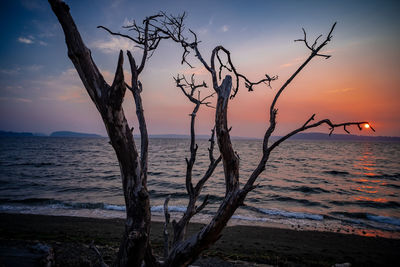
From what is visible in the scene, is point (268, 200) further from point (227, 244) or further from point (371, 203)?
point (227, 244)

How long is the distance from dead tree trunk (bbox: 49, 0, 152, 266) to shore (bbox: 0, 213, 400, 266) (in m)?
4.28

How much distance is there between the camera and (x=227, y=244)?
7.95m

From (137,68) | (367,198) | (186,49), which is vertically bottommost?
(367,198)

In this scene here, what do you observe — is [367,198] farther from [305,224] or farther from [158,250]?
[158,250]

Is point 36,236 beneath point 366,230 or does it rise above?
above

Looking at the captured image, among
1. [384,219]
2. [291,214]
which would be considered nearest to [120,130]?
[291,214]

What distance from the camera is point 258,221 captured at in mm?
11094

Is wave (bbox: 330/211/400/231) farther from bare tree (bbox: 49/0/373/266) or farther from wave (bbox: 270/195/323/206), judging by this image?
bare tree (bbox: 49/0/373/266)

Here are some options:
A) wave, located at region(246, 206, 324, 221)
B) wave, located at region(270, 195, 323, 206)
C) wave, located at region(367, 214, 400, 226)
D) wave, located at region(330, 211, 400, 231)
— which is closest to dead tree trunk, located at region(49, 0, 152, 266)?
wave, located at region(246, 206, 324, 221)

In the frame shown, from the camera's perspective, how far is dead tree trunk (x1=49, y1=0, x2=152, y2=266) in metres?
1.90

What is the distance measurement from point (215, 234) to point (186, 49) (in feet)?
8.11

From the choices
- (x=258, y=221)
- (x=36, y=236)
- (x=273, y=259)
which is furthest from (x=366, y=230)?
(x=36, y=236)

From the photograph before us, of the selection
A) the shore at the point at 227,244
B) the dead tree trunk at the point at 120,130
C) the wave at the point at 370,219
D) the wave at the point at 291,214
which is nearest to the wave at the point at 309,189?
the wave at the point at 370,219

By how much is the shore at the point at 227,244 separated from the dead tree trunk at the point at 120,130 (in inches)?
169
